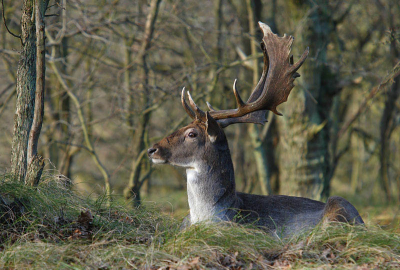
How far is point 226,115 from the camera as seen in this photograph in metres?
6.01

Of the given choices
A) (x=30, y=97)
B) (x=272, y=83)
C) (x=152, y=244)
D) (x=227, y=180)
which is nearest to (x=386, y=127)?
(x=272, y=83)

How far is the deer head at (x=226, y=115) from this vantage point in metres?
5.69

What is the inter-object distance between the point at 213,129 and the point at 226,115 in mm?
438

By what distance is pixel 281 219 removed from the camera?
5.67 metres

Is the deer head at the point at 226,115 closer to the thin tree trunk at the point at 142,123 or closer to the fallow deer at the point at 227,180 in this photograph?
the fallow deer at the point at 227,180

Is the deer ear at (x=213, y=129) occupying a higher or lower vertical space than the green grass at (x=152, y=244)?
higher

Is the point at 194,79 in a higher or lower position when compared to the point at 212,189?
higher

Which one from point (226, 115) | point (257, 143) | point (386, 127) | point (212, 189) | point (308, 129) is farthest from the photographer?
point (386, 127)

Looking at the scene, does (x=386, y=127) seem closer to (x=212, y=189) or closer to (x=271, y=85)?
(x=271, y=85)

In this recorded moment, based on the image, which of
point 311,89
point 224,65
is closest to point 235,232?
point 224,65

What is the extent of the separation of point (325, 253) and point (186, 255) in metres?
1.30

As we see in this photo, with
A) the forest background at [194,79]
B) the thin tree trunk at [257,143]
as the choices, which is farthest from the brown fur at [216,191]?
the thin tree trunk at [257,143]

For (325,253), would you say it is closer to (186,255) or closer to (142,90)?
(186,255)

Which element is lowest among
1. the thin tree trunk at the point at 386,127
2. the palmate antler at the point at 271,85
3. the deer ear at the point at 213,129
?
the thin tree trunk at the point at 386,127
